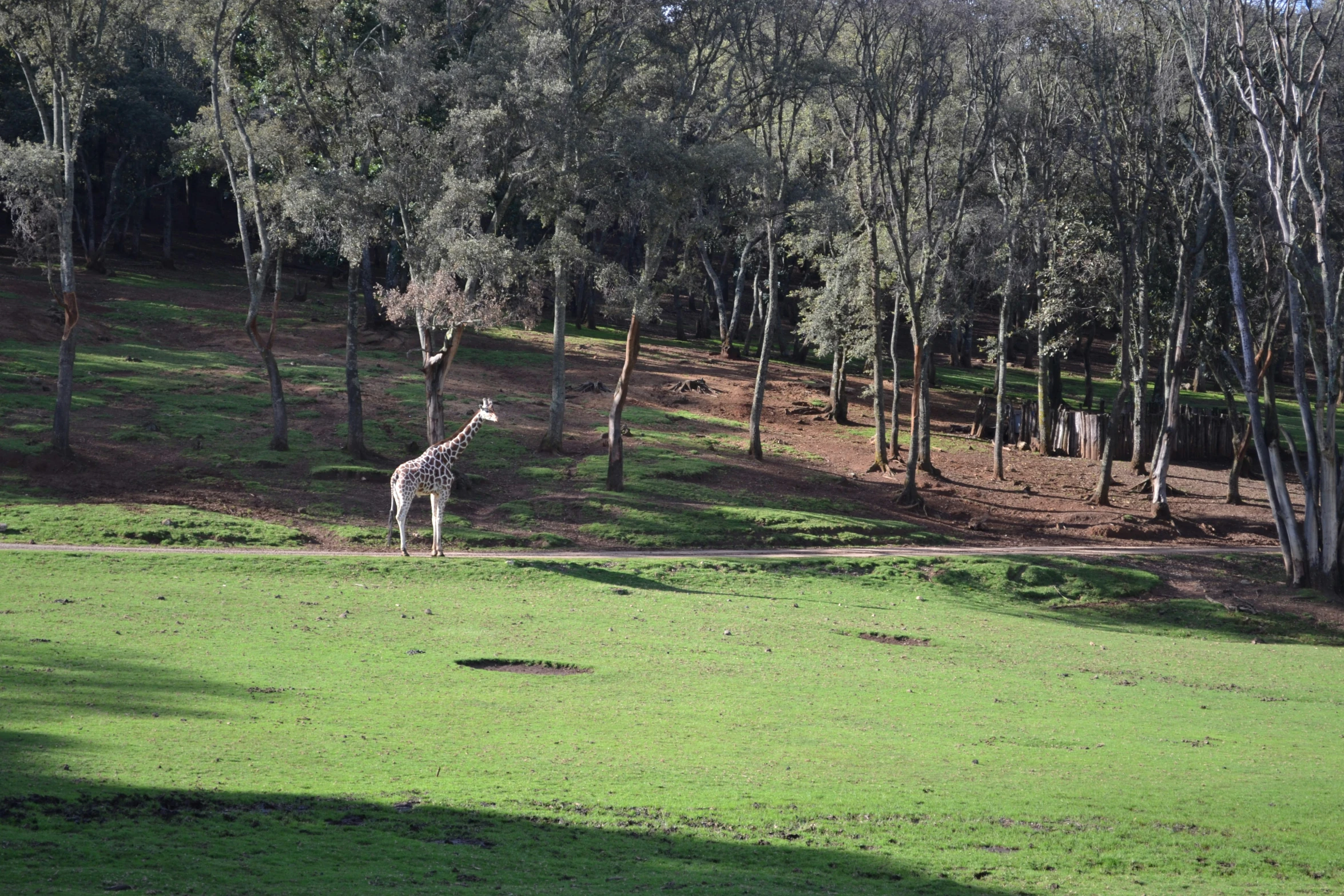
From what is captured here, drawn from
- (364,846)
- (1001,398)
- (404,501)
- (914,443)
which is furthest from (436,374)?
(364,846)

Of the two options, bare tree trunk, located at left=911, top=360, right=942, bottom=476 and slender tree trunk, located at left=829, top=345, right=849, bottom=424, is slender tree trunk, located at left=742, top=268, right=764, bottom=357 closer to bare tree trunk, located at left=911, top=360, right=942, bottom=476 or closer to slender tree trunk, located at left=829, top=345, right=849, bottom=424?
slender tree trunk, located at left=829, top=345, right=849, bottom=424

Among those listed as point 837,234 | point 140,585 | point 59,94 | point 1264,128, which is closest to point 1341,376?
point 1264,128

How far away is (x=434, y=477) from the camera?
1117 inches

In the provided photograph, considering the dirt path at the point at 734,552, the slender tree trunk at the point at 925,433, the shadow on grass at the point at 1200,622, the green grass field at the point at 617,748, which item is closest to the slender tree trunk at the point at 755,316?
the slender tree trunk at the point at 925,433

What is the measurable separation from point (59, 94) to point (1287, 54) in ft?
109

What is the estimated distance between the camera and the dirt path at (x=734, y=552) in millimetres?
26641

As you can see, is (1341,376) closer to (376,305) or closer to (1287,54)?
(1287,54)

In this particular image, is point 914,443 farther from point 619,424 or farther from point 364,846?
point 364,846

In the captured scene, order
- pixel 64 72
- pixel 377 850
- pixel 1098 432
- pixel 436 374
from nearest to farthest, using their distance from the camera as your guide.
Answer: pixel 377 850
pixel 64 72
pixel 436 374
pixel 1098 432

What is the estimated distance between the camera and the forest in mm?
31828

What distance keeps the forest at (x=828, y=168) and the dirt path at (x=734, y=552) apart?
396 centimetres

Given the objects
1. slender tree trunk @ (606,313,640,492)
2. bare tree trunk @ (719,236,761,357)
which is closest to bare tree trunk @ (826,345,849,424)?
bare tree trunk @ (719,236,761,357)

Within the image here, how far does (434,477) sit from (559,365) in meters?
12.7

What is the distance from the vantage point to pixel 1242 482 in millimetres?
48844
